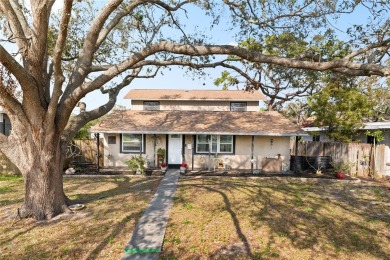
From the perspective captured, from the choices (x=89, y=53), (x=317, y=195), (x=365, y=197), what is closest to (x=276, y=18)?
(x=89, y=53)

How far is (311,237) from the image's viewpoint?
6043 millimetres

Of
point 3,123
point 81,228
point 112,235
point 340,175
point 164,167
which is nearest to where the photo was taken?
point 112,235

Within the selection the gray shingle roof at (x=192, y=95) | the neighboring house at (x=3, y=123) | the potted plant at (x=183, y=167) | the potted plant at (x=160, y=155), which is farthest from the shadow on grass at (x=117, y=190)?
the neighboring house at (x=3, y=123)

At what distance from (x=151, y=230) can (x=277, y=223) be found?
3643mm

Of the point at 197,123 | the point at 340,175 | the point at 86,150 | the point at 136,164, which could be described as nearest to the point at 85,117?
the point at 136,164

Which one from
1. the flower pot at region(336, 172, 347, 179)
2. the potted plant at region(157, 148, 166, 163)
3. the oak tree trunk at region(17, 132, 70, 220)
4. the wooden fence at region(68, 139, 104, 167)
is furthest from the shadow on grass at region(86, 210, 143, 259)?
the flower pot at region(336, 172, 347, 179)

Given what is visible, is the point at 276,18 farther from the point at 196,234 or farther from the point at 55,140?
the point at 55,140

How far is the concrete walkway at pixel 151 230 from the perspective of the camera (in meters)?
5.17

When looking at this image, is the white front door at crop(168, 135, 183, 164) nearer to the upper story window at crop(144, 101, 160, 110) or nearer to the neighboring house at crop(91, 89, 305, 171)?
the neighboring house at crop(91, 89, 305, 171)

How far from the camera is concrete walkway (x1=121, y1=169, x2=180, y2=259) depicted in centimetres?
517

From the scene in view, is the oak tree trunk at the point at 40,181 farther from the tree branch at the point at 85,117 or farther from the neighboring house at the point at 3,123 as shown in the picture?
the neighboring house at the point at 3,123

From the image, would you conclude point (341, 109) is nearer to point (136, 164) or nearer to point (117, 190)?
point (136, 164)

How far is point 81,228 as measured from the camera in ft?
21.0

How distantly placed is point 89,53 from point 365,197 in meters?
12.1
